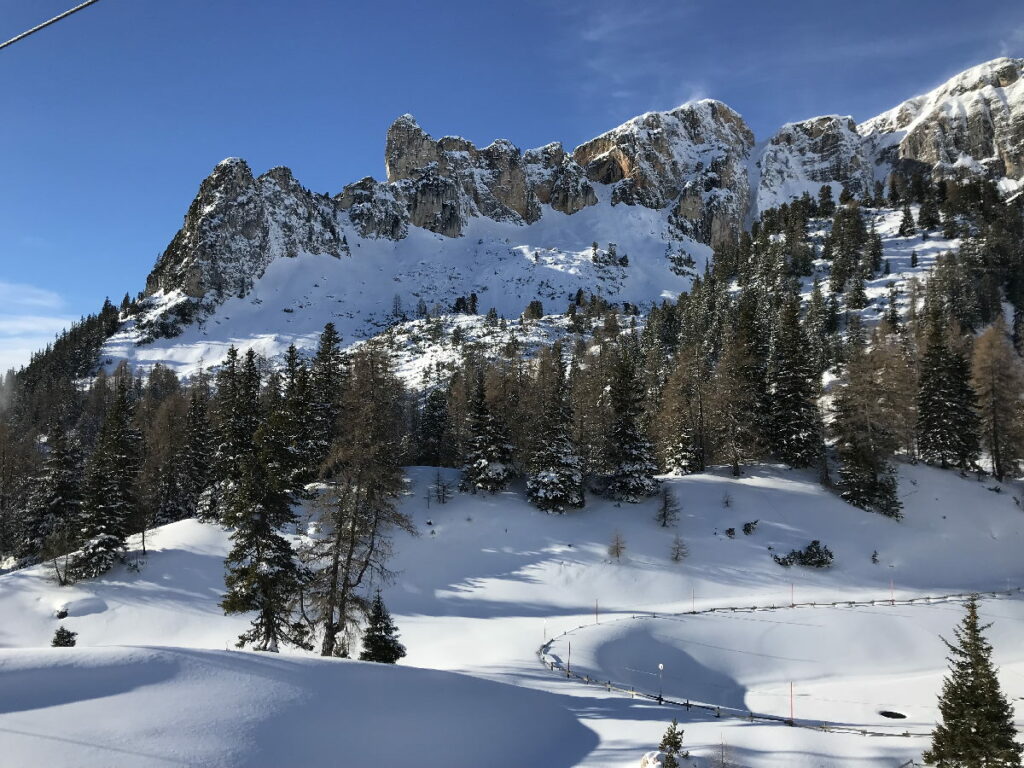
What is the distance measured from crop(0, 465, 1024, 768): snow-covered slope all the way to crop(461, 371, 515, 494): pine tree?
1277 millimetres

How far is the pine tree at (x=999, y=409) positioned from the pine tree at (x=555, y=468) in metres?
31.1

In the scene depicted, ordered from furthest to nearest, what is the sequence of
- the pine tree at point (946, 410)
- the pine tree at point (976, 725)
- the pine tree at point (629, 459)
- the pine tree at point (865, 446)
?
the pine tree at point (946, 410)
the pine tree at point (629, 459)
the pine tree at point (865, 446)
the pine tree at point (976, 725)

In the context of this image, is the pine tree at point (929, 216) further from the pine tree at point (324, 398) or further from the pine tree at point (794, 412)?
the pine tree at point (324, 398)

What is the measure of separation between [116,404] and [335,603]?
28.0 meters

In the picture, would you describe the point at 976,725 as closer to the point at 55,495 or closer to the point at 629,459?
the point at 629,459

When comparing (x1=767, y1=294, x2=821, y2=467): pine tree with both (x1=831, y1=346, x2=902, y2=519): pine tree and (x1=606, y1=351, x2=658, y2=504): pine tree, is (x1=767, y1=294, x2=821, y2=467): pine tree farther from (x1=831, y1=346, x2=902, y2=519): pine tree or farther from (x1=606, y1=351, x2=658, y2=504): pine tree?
(x1=606, y1=351, x2=658, y2=504): pine tree

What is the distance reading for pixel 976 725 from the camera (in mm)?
10953

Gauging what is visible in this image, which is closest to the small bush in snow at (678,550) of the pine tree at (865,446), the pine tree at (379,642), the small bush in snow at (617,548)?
the small bush in snow at (617,548)

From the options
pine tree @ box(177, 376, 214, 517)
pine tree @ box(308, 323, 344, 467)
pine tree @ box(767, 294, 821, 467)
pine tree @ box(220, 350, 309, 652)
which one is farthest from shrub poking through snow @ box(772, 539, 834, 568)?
pine tree @ box(177, 376, 214, 517)

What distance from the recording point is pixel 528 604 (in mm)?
30750

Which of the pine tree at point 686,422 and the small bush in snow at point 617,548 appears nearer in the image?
the small bush in snow at point 617,548

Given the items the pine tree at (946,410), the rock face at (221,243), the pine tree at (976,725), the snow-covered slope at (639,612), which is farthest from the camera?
the rock face at (221,243)

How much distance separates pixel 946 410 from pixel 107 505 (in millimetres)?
57214

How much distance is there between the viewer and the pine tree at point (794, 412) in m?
41.3
